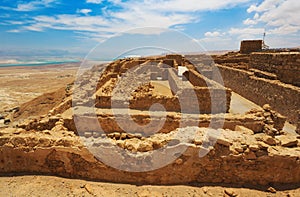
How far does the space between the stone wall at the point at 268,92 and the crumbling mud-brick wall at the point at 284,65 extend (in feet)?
2.62

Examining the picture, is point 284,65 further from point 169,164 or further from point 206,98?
point 169,164

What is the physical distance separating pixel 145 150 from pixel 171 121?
112 inches

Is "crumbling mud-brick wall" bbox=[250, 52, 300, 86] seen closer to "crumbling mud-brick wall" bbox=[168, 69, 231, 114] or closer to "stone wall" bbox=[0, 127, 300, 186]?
"crumbling mud-brick wall" bbox=[168, 69, 231, 114]

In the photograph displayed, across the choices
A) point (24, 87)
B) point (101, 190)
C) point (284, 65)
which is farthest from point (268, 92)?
point (24, 87)

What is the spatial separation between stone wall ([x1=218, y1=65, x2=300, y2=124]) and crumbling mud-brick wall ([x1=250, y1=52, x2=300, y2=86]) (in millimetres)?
798

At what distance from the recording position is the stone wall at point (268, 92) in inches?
349

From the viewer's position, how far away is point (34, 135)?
4809mm

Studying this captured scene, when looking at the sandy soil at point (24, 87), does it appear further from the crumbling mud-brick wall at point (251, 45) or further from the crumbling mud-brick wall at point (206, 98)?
the crumbling mud-brick wall at point (251, 45)

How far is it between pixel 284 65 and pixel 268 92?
217 cm

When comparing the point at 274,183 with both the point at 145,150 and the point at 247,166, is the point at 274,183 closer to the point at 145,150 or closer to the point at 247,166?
the point at 247,166

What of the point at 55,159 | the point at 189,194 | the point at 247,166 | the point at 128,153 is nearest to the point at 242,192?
the point at 247,166

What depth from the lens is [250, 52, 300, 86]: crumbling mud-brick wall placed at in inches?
422

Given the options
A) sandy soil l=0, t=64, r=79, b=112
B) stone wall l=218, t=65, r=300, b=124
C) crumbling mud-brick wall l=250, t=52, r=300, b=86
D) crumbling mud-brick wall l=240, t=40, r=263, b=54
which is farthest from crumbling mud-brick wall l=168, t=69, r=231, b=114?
crumbling mud-brick wall l=240, t=40, r=263, b=54

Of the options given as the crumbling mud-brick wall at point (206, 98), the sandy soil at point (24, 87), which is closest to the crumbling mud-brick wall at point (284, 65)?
the crumbling mud-brick wall at point (206, 98)
